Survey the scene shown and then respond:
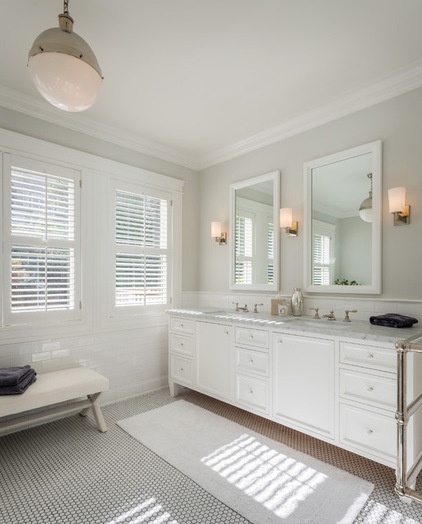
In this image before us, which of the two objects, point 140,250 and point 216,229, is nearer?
point 140,250

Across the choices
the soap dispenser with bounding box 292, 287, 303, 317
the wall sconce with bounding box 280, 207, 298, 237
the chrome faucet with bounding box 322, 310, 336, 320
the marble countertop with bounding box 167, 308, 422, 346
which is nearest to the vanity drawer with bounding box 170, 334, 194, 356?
the marble countertop with bounding box 167, 308, 422, 346

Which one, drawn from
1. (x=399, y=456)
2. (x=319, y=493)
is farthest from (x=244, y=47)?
(x=319, y=493)

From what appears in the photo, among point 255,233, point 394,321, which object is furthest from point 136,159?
point 394,321

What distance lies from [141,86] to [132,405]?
2937 mm

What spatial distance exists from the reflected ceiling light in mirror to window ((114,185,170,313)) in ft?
7.04

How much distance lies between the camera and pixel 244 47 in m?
2.22

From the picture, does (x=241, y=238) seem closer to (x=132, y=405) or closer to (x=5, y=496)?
(x=132, y=405)

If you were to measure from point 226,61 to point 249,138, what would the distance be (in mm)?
1246

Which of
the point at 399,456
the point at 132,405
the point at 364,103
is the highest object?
the point at 364,103

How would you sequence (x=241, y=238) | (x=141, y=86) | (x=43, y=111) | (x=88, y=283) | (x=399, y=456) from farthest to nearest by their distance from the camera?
(x=241, y=238) < (x=88, y=283) < (x=43, y=111) < (x=141, y=86) < (x=399, y=456)

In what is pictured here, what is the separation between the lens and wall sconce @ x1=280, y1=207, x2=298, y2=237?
124 inches

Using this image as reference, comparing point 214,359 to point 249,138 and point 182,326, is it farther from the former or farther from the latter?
point 249,138

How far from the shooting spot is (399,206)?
243 cm

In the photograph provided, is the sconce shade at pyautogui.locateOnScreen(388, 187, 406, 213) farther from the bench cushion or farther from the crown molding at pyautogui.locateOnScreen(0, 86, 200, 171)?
the bench cushion
